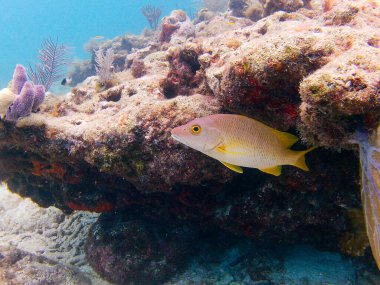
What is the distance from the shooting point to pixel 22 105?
13.6ft

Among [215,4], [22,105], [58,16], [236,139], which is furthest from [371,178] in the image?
[58,16]

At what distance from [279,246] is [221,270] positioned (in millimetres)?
1031

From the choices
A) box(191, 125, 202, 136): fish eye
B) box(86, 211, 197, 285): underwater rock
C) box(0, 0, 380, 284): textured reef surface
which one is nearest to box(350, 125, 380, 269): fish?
box(0, 0, 380, 284): textured reef surface

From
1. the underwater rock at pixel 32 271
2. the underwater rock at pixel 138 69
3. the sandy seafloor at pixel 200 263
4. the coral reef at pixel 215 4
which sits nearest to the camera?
the sandy seafloor at pixel 200 263

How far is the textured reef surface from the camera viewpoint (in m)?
2.36

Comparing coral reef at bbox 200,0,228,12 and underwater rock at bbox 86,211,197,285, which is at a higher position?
coral reef at bbox 200,0,228,12

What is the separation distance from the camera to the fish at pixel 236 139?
210 centimetres

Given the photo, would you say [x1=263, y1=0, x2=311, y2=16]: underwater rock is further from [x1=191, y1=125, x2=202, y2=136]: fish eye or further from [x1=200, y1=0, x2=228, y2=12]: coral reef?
[x1=200, y1=0, x2=228, y2=12]: coral reef

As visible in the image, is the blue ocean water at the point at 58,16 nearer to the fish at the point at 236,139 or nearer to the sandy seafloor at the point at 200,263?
the sandy seafloor at the point at 200,263

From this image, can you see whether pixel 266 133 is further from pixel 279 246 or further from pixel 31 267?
pixel 31 267

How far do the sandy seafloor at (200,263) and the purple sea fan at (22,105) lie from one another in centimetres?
253

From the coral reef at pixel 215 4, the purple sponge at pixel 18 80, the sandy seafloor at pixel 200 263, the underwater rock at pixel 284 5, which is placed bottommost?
the sandy seafloor at pixel 200 263

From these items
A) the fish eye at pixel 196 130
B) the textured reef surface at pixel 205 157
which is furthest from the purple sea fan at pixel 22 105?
the fish eye at pixel 196 130

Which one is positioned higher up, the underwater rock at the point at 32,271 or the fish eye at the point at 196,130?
the fish eye at the point at 196,130
